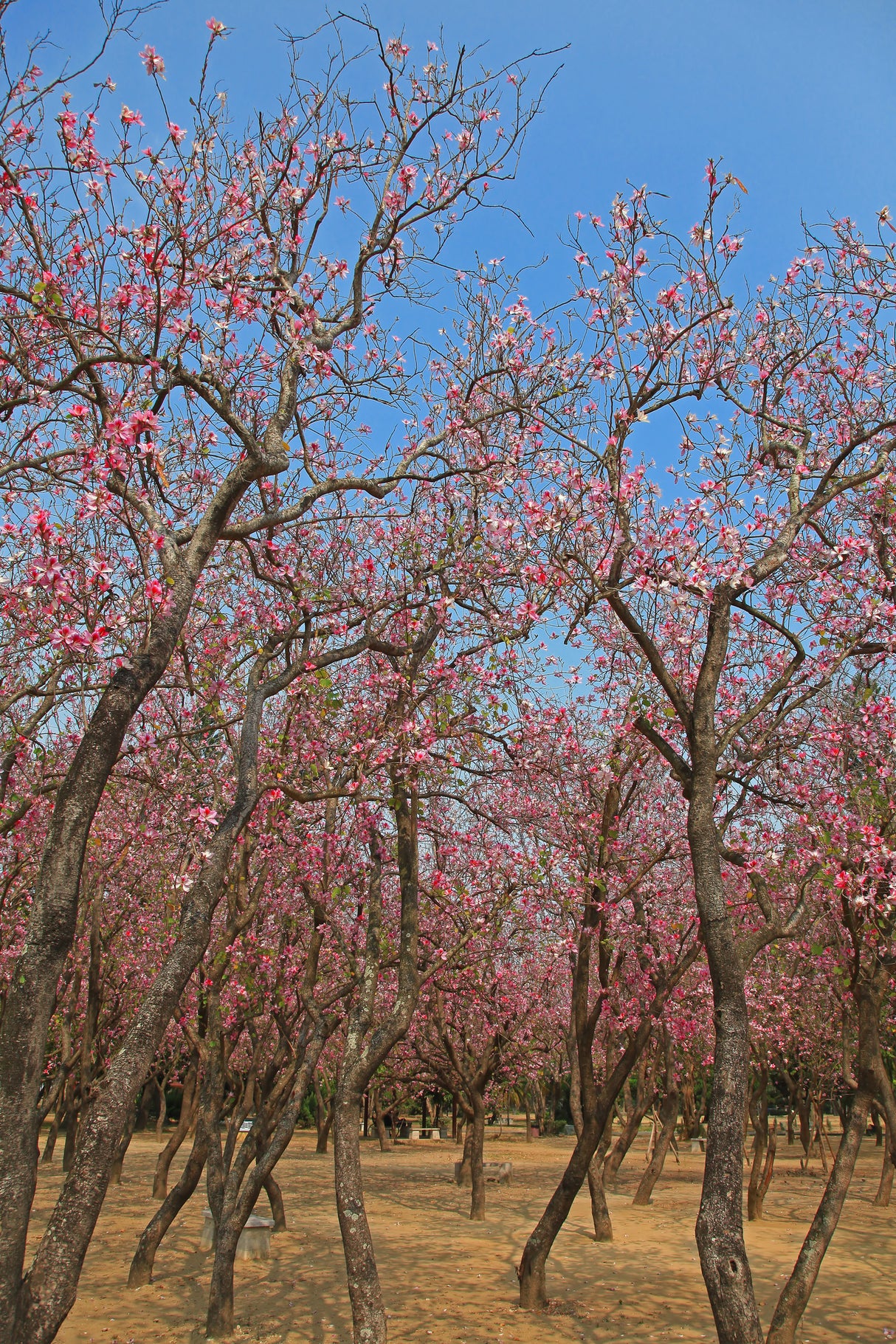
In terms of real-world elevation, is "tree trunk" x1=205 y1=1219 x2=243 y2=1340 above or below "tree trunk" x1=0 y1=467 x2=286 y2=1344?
below

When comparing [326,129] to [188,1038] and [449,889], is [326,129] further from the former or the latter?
[188,1038]

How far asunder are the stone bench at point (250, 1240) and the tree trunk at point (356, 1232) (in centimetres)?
652

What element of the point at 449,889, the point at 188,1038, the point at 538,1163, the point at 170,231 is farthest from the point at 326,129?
the point at 538,1163

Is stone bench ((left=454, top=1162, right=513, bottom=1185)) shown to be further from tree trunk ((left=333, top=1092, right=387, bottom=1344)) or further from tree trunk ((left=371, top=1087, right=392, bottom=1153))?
tree trunk ((left=333, top=1092, right=387, bottom=1344))

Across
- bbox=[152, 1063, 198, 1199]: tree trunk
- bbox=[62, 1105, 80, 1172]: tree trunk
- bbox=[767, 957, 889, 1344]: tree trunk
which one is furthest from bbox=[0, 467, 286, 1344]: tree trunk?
bbox=[62, 1105, 80, 1172]: tree trunk

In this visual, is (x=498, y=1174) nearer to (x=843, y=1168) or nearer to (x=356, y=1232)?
(x=843, y=1168)

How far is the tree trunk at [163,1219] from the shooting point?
10711 mm

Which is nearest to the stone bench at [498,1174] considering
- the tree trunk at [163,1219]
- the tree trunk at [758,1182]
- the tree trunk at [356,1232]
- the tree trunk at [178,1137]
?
the tree trunk at [758,1182]

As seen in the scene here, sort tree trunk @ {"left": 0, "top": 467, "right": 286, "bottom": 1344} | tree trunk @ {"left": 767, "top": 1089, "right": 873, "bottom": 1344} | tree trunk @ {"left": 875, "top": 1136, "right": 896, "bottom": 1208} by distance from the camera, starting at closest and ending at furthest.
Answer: tree trunk @ {"left": 0, "top": 467, "right": 286, "bottom": 1344} → tree trunk @ {"left": 767, "top": 1089, "right": 873, "bottom": 1344} → tree trunk @ {"left": 875, "top": 1136, "right": 896, "bottom": 1208}

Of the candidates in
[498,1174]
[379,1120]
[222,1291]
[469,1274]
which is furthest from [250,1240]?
[379,1120]

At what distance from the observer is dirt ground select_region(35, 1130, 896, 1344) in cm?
973

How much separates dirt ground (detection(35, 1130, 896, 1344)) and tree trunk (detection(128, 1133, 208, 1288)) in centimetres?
22

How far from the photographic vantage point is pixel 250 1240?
13.2 m

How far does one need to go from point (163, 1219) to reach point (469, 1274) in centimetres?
420
